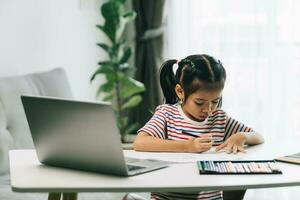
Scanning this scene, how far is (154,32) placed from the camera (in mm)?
3938

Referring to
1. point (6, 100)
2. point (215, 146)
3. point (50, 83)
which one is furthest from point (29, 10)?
point (215, 146)

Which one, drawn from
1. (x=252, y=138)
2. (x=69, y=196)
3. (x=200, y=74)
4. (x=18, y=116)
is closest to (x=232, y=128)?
(x=252, y=138)

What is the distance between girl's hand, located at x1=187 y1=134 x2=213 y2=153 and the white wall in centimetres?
158

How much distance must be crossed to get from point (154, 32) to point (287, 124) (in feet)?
3.45

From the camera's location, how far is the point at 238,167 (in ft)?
5.13

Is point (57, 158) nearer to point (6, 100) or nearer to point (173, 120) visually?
point (173, 120)

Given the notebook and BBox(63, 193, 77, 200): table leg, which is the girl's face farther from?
BBox(63, 193, 77, 200): table leg

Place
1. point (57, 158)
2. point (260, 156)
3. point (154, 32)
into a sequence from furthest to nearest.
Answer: point (154, 32) < point (260, 156) < point (57, 158)

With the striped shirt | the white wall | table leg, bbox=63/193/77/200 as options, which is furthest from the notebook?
the white wall

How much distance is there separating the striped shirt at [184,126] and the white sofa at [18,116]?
1.95 feet

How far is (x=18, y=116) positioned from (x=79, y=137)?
122 centimetres

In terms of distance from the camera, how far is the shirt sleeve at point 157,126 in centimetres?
191

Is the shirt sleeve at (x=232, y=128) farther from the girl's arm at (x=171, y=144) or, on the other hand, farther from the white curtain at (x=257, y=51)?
the white curtain at (x=257, y=51)

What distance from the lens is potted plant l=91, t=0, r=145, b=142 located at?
3.67 meters
